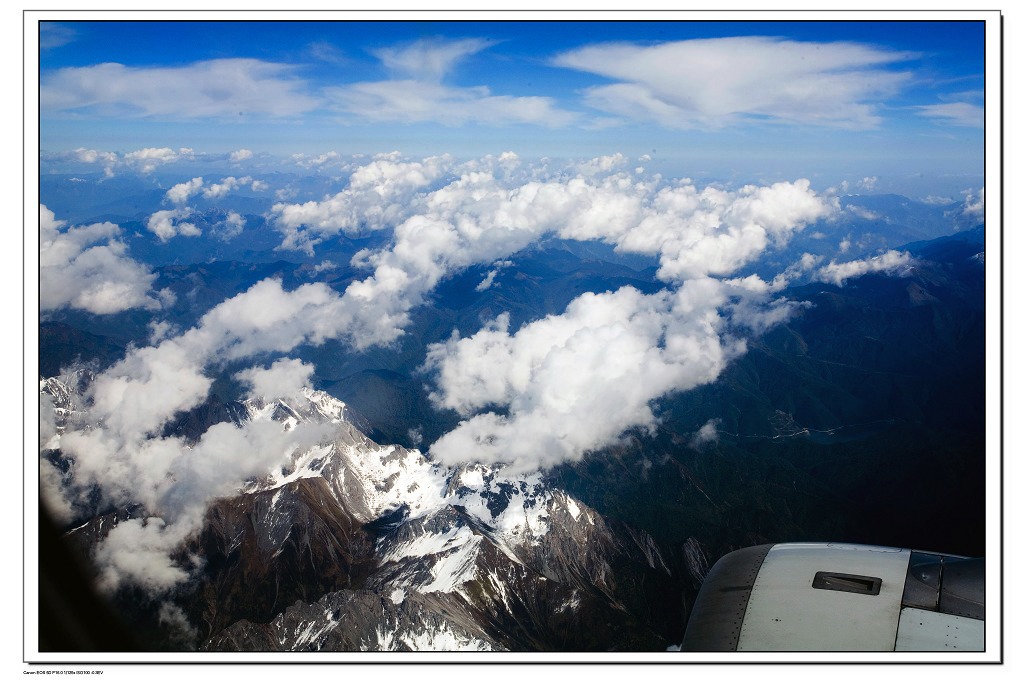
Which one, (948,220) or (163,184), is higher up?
(163,184)

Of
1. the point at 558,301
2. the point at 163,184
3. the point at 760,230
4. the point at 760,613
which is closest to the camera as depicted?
the point at 760,613

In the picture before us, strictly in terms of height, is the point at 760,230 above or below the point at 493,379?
above

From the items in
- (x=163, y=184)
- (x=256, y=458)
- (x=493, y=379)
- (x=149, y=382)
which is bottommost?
(x=493, y=379)

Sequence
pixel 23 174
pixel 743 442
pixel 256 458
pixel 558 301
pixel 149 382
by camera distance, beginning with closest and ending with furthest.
→ pixel 23 174, pixel 256 458, pixel 743 442, pixel 149 382, pixel 558 301

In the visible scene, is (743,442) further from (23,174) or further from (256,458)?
(23,174)

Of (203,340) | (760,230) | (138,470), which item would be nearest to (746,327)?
(760,230)

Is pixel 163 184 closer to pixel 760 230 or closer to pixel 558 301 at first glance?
pixel 558 301

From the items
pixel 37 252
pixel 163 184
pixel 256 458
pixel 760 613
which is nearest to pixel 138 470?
pixel 256 458

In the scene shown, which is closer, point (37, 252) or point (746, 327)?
point (37, 252)

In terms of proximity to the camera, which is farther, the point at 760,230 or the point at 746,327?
the point at 760,230
